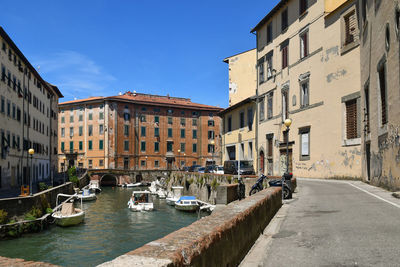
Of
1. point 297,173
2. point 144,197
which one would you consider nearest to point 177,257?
point 297,173

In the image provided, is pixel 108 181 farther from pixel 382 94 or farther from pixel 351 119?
pixel 382 94

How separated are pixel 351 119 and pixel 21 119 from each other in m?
33.4

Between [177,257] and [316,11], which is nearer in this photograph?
[177,257]

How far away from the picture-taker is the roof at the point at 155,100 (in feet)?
236

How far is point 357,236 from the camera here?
7.53 m

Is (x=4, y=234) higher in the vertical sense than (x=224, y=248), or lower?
lower

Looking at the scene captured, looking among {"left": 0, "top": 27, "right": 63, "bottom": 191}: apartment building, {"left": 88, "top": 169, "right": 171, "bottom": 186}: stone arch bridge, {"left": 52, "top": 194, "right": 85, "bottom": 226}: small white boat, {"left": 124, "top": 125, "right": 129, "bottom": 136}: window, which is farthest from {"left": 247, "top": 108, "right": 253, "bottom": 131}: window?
{"left": 124, "top": 125, "right": 129, "bottom": 136}: window

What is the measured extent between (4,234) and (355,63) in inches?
971

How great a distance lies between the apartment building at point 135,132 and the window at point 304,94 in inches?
1802

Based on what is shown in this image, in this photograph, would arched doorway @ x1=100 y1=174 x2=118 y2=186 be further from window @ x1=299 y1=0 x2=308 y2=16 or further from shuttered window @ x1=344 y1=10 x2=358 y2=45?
shuttered window @ x1=344 y1=10 x2=358 y2=45

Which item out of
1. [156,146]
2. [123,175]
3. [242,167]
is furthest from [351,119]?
[156,146]

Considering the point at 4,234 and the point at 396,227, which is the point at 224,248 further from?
the point at 4,234

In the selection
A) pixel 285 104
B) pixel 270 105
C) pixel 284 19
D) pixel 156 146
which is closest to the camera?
pixel 285 104

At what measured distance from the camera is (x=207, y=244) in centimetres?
443
